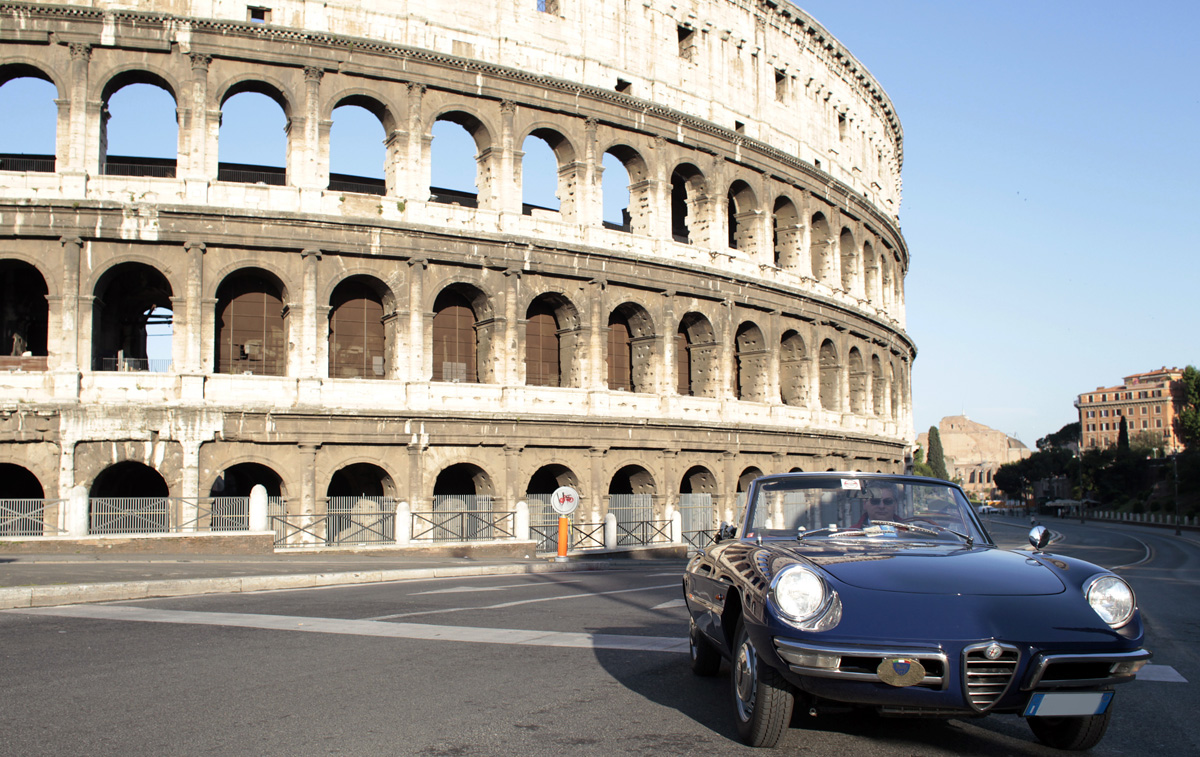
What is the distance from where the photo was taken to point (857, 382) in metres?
39.7

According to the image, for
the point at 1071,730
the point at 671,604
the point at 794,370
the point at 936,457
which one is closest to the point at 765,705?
the point at 1071,730

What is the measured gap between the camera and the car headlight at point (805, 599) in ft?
15.1

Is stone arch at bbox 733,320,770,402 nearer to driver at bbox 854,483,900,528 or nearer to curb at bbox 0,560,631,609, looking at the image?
curb at bbox 0,560,631,609

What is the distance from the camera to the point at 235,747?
201 inches

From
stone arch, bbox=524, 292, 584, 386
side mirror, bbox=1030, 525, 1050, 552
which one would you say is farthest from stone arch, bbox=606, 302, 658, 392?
side mirror, bbox=1030, 525, 1050, 552

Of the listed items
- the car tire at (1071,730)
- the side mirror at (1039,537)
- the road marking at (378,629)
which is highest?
the side mirror at (1039,537)

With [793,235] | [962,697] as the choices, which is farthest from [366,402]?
[962,697]

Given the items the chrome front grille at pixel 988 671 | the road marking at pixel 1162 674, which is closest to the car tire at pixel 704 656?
the chrome front grille at pixel 988 671

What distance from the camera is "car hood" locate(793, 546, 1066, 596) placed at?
471 centimetres

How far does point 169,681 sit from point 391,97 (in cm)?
2216

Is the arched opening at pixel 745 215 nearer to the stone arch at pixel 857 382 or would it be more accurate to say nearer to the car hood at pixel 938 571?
the stone arch at pixel 857 382

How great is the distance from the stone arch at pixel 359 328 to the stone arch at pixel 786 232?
14924 mm

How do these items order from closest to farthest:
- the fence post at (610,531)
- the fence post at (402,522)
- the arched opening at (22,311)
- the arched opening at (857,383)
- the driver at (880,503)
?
the driver at (880,503)
the fence post at (402,522)
the fence post at (610,531)
the arched opening at (22,311)
the arched opening at (857,383)

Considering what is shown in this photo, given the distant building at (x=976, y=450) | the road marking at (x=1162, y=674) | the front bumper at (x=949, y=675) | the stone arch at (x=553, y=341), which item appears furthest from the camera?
the distant building at (x=976, y=450)
